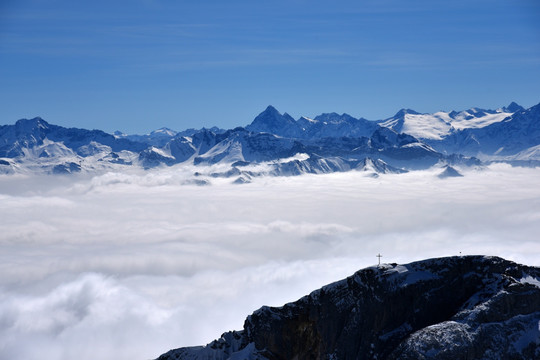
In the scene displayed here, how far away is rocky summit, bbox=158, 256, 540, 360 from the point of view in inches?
2611

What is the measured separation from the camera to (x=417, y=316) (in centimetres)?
7538

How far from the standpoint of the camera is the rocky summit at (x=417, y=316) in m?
66.3

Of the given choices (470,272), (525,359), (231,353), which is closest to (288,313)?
(231,353)

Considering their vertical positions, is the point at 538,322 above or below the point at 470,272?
below

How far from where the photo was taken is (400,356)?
65.8m

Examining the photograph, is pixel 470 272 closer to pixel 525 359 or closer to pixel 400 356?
pixel 525 359

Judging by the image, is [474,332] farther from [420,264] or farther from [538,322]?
[420,264]

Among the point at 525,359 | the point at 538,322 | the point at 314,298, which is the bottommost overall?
the point at 525,359

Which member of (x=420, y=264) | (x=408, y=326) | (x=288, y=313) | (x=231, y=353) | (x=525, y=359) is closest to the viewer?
(x=525, y=359)

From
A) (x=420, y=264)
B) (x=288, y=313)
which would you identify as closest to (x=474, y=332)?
(x=420, y=264)

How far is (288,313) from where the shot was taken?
294 feet

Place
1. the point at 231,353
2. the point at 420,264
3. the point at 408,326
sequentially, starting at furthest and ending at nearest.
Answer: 1. the point at 231,353
2. the point at 420,264
3. the point at 408,326

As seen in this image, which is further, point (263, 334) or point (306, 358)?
point (263, 334)

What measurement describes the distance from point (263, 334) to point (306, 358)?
10.8 metres
